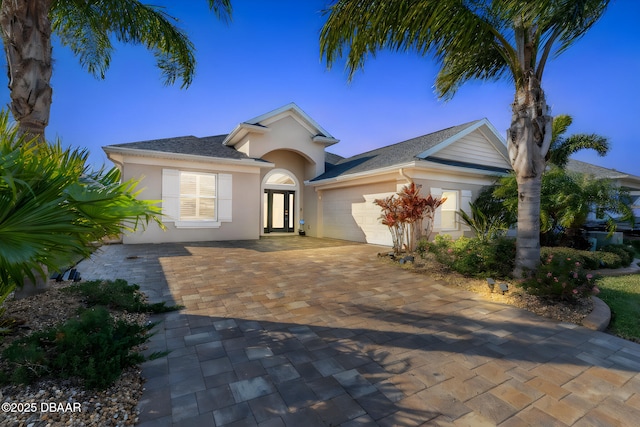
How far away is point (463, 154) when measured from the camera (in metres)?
12.8

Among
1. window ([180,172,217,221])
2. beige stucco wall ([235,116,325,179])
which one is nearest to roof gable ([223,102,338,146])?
beige stucco wall ([235,116,325,179])

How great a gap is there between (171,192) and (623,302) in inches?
515

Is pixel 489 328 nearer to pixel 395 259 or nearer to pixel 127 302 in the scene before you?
pixel 395 259

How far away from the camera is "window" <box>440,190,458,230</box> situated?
1199 cm

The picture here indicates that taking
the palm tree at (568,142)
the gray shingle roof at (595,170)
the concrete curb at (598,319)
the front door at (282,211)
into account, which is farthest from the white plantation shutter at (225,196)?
the gray shingle roof at (595,170)

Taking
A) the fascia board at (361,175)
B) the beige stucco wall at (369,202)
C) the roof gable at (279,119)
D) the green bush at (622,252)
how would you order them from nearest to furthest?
the green bush at (622,252) → the fascia board at (361,175) → the beige stucco wall at (369,202) → the roof gable at (279,119)

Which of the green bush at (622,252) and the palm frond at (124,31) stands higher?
the palm frond at (124,31)

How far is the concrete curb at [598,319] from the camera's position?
12.6ft

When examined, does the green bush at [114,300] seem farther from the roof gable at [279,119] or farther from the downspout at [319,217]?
the downspout at [319,217]

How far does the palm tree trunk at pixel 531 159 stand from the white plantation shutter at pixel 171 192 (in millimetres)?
11193

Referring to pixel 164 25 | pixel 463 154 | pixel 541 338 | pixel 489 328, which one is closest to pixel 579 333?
pixel 541 338

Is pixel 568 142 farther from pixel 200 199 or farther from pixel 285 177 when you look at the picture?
pixel 200 199

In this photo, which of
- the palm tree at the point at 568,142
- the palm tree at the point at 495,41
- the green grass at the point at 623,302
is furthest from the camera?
the palm tree at the point at 568,142

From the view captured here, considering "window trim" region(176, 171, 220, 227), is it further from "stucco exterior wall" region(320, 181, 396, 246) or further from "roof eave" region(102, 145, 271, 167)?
"stucco exterior wall" region(320, 181, 396, 246)
